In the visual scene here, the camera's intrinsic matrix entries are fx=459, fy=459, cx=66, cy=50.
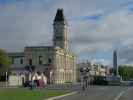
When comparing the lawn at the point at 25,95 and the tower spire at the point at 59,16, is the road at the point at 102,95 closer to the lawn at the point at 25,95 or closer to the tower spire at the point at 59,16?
the lawn at the point at 25,95

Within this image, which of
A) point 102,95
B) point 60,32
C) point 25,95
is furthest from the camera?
point 60,32

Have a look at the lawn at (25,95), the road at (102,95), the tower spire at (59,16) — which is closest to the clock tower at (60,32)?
the tower spire at (59,16)

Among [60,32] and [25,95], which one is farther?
[60,32]

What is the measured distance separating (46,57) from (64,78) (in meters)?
17.1

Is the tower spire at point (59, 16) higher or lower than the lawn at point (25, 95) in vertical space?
higher

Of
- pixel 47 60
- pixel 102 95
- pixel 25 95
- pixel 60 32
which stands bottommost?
pixel 102 95

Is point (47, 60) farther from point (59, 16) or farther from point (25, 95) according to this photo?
point (25, 95)

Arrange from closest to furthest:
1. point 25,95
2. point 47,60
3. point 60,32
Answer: point 25,95 → point 47,60 → point 60,32

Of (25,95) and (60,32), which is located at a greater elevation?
(60,32)

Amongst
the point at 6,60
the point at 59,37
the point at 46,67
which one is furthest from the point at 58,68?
the point at 6,60

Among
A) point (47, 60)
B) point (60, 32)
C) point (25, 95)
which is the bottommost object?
point (25, 95)

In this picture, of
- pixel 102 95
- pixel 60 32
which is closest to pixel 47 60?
pixel 60 32

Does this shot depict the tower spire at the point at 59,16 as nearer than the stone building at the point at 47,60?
No

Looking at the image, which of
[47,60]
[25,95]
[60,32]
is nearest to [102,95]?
[25,95]
